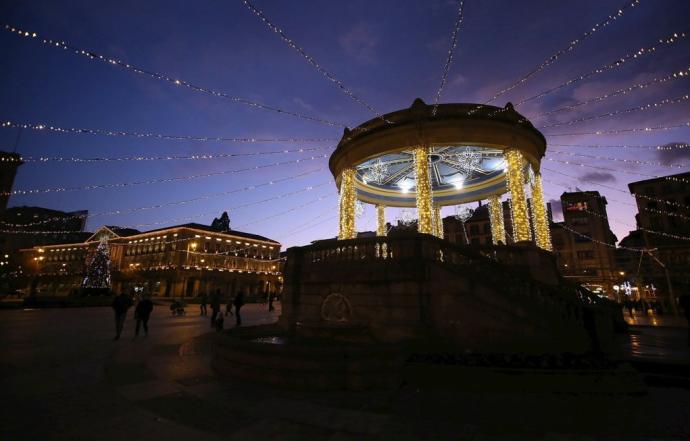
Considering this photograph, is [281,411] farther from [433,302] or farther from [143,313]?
[143,313]

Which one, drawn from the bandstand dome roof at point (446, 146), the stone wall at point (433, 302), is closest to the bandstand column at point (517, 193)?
the bandstand dome roof at point (446, 146)

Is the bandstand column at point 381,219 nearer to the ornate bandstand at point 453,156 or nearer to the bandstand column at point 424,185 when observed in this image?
the ornate bandstand at point 453,156

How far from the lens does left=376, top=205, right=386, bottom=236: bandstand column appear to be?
73.2 ft

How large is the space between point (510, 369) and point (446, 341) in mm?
2541

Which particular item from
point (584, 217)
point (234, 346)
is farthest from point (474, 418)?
point (584, 217)

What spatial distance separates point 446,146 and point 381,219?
8346 millimetres

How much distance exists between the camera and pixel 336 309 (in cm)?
979

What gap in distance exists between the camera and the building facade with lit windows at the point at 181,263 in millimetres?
64938

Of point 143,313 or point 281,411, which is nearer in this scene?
point 281,411

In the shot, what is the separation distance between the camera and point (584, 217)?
174 feet

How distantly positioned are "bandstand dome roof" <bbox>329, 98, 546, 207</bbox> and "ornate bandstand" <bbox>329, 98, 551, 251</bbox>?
0.04 metres

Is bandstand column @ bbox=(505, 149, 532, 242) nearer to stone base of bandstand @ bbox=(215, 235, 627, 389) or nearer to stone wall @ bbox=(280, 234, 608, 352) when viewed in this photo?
A: stone base of bandstand @ bbox=(215, 235, 627, 389)

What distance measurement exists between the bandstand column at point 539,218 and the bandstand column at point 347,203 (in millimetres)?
9087

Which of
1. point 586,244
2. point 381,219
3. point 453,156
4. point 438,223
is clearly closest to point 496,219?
point 438,223
